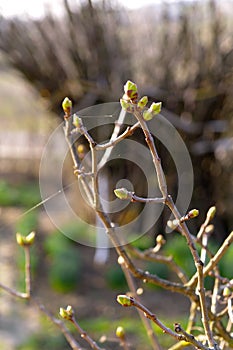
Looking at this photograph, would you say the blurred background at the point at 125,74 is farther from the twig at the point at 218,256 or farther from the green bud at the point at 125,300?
the green bud at the point at 125,300

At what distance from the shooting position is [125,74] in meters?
4.18

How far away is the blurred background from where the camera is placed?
3984 millimetres

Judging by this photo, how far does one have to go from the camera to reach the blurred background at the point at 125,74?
3984 millimetres

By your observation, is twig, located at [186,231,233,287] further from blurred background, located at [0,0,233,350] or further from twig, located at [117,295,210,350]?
blurred background, located at [0,0,233,350]

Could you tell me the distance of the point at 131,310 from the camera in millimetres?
3598

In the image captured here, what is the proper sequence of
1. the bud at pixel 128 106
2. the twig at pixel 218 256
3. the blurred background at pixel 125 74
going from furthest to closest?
the blurred background at pixel 125 74, the twig at pixel 218 256, the bud at pixel 128 106

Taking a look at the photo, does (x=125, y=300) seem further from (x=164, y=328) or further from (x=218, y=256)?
(x=218, y=256)

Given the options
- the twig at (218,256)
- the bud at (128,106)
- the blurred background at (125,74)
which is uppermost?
the blurred background at (125,74)

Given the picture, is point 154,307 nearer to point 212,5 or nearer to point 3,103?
point 212,5

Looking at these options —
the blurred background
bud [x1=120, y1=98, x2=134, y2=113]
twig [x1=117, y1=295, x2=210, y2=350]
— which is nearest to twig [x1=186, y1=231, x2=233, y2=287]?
twig [x1=117, y1=295, x2=210, y2=350]

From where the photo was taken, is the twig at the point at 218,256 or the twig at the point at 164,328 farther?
the twig at the point at 218,256

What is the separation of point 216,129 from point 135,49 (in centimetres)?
95

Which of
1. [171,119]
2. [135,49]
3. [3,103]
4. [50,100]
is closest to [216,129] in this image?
[171,119]

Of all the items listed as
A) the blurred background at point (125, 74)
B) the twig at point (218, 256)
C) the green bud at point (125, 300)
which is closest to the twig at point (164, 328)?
the green bud at point (125, 300)
